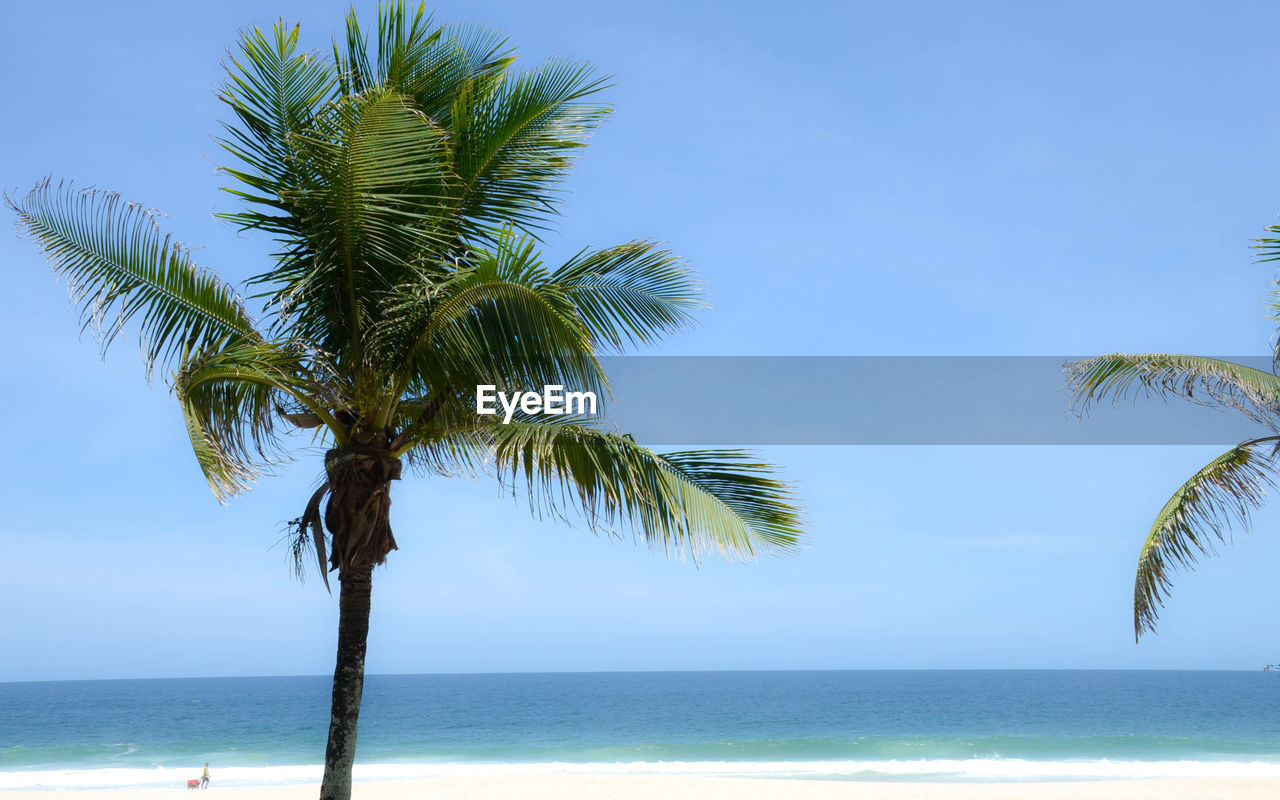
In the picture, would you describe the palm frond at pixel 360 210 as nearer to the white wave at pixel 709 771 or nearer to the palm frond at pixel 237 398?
the palm frond at pixel 237 398

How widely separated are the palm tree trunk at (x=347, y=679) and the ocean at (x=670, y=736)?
20415mm

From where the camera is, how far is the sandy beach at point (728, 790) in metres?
18.5

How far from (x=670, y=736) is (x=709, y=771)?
1686cm

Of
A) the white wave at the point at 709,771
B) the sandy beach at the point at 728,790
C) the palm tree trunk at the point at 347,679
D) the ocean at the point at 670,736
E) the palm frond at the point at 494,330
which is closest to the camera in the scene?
the palm frond at the point at 494,330

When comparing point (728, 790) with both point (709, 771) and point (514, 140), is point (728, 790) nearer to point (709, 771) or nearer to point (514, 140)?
point (709, 771)

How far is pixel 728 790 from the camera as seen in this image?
65.5 feet

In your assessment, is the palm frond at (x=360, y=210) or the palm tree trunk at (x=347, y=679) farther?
the palm tree trunk at (x=347, y=679)

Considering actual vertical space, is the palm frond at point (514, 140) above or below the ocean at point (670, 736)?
above

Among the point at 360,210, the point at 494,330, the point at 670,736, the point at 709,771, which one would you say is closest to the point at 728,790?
the point at 709,771

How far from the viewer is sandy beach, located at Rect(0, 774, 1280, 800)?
1848 centimetres

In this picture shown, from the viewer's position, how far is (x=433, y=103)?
7242 mm

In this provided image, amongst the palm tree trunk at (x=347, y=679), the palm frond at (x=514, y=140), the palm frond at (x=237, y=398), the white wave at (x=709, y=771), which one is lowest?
the white wave at (x=709, y=771)

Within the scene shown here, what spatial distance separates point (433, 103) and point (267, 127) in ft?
4.01

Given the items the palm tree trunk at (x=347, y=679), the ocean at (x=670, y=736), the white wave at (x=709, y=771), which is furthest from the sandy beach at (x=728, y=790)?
the palm tree trunk at (x=347, y=679)
